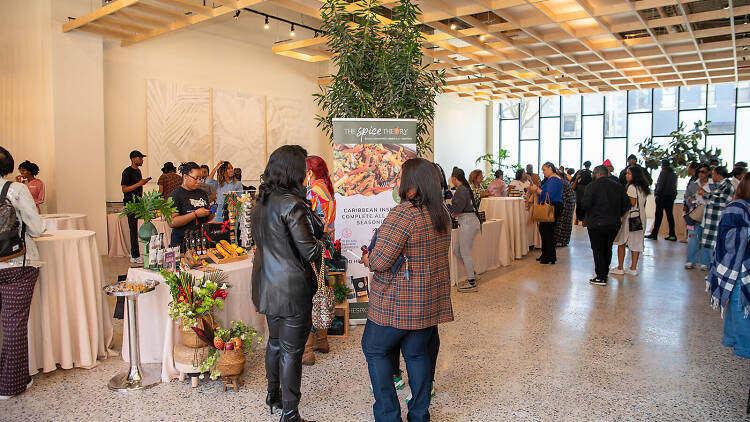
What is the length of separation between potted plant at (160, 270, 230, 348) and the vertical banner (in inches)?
51.4

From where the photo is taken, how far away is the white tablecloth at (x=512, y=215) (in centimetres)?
828

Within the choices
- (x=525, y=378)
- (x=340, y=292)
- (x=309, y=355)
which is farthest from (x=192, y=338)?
(x=525, y=378)

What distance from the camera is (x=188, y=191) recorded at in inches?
179

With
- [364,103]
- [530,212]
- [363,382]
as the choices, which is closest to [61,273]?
[363,382]

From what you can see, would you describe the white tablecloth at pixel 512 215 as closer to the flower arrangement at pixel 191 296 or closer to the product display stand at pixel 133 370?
the flower arrangement at pixel 191 296

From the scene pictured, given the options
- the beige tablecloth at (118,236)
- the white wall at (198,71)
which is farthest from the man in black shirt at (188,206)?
the white wall at (198,71)

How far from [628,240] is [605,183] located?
1.17m

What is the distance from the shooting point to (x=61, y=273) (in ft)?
12.0

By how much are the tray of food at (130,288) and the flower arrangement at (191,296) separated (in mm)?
102

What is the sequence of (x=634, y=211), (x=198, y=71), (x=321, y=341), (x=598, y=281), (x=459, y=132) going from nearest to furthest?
(x=321, y=341) < (x=598, y=281) < (x=634, y=211) < (x=198, y=71) < (x=459, y=132)

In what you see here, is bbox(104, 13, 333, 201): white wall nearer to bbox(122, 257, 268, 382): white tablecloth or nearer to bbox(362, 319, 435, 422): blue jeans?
bbox(122, 257, 268, 382): white tablecloth

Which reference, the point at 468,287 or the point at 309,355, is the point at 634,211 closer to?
the point at 468,287

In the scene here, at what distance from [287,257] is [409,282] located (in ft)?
2.06

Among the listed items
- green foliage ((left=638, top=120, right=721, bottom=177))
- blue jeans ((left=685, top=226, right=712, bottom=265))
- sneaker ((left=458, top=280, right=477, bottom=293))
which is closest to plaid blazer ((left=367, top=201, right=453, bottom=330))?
sneaker ((left=458, top=280, right=477, bottom=293))
